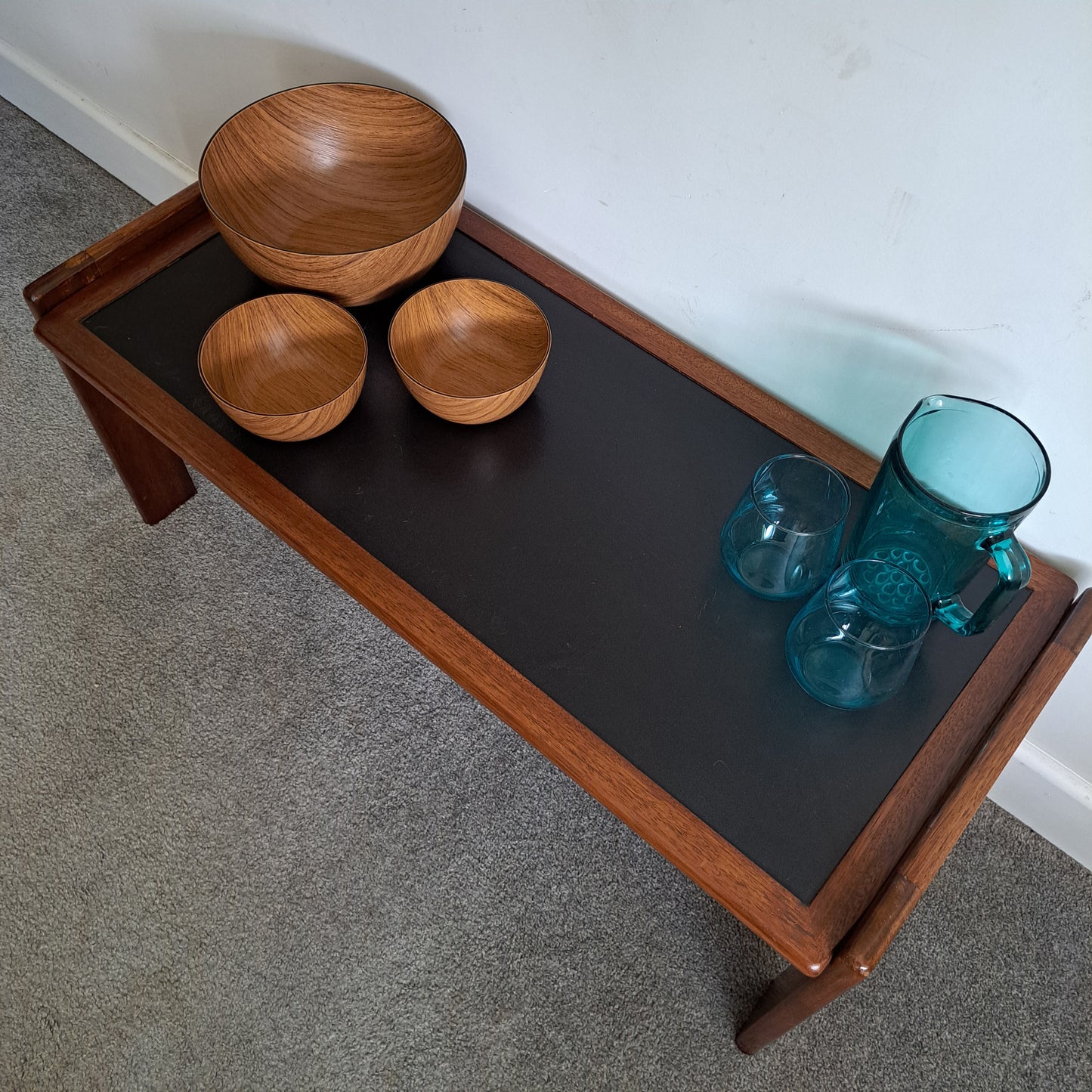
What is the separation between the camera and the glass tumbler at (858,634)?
2.59 feet

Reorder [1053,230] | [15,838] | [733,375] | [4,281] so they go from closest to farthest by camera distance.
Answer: [1053,230]
[733,375]
[15,838]
[4,281]

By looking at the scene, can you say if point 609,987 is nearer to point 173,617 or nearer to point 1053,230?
point 173,617

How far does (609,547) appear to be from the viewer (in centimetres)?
89

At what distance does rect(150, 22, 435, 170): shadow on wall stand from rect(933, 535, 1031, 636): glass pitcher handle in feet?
2.47

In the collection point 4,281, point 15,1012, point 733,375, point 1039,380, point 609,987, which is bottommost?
point 15,1012

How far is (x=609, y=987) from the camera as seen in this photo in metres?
1.07

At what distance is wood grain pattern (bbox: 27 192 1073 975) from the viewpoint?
72 cm

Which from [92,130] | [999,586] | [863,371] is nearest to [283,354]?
[863,371]

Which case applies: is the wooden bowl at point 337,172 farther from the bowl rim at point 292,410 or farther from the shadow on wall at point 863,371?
the shadow on wall at point 863,371

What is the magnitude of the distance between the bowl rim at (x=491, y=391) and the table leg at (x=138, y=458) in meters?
0.34

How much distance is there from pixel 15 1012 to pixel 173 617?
49cm

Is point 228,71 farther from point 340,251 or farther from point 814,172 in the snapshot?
point 814,172

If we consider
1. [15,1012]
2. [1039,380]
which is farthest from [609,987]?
[1039,380]

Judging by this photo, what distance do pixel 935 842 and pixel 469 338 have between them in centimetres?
64
